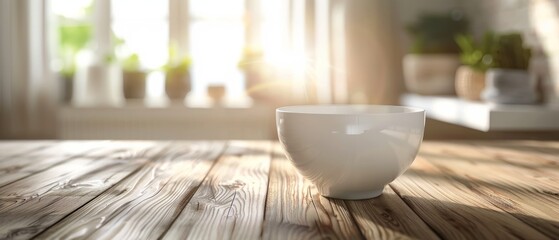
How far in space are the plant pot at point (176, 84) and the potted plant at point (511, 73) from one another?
1.69m

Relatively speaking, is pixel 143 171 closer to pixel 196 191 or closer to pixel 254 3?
pixel 196 191

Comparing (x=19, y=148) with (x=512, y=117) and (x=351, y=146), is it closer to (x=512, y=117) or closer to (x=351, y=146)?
(x=351, y=146)

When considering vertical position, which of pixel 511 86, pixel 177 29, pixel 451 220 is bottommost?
pixel 451 220

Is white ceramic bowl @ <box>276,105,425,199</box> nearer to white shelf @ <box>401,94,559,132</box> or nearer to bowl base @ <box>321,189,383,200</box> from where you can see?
bowl base @ <box>321,189,383,200</box>

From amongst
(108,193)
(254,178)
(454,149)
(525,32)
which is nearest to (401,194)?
(254,178)

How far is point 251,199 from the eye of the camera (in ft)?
2.35

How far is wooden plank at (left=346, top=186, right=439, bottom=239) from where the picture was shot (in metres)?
0.56

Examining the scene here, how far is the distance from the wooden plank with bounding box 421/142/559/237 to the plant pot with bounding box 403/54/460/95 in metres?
1.59

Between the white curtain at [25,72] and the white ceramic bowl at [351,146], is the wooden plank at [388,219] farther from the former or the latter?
the white curtain at [25,72]

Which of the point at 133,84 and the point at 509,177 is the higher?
the point at 133,84

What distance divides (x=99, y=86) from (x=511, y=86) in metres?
2.15

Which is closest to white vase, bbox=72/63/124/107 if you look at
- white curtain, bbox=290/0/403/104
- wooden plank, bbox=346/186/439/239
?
white curtain, bbox=290/0/403/104

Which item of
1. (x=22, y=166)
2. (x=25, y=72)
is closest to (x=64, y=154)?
(x=22, y=166)

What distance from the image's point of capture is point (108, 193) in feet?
2.48
